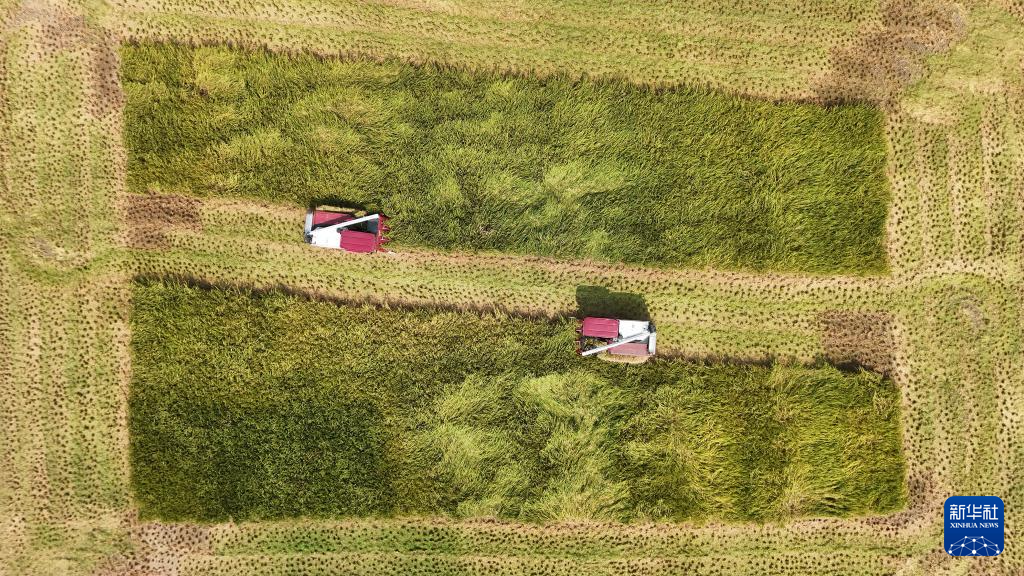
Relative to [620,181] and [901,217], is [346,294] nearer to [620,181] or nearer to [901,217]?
[620,181]

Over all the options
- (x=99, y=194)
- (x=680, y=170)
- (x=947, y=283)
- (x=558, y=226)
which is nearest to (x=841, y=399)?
(x=947, y=283)

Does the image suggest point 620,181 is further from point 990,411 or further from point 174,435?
point 174,435

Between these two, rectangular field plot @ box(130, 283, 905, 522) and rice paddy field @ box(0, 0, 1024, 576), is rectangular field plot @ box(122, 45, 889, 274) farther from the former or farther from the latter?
rectangular field plot @ box(130, 283, 905, 522)

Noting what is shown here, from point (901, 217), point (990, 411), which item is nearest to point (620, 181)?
point (901, 217)

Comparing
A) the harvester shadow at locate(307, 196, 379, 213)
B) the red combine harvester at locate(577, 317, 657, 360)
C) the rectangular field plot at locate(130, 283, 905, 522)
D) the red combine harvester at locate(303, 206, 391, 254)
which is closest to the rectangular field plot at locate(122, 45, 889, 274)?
the harvester shadow at locate(307, 196, 379, 213)

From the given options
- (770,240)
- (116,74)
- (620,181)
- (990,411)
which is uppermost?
(116,74)

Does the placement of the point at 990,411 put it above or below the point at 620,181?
below
